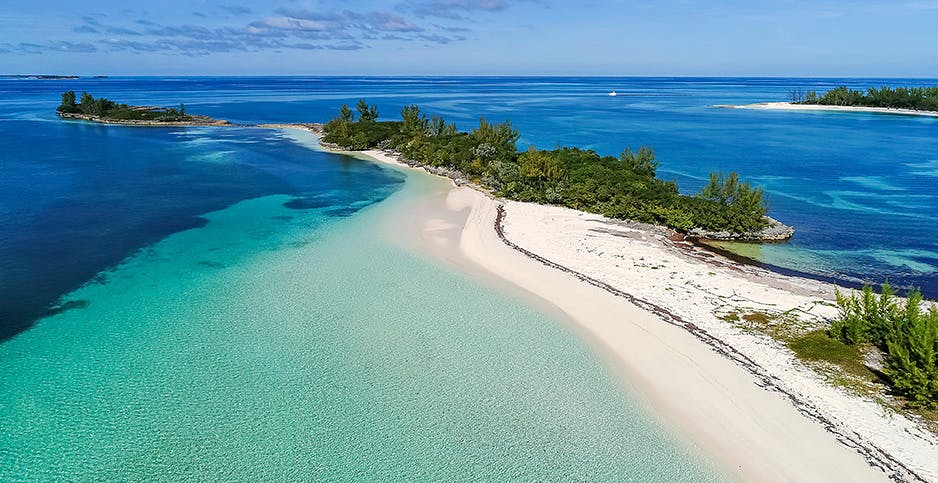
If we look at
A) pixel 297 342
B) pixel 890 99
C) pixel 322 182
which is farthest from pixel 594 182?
pixel 890 99

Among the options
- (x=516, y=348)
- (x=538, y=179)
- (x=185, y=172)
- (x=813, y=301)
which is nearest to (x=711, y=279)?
(x=813, y=301)

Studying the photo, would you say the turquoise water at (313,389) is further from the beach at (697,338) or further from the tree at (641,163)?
the tree at (641,163)

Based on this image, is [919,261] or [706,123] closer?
[919,261]

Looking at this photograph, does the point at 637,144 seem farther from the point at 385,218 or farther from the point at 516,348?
the point at 516,348

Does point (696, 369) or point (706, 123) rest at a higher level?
point (706, 123)

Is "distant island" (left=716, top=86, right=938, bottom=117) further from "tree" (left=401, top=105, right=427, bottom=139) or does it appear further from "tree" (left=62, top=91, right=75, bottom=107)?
"tree" (left=62, top=91, right=75, bottom=107)

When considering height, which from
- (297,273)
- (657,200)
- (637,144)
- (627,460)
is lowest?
(627,460)
